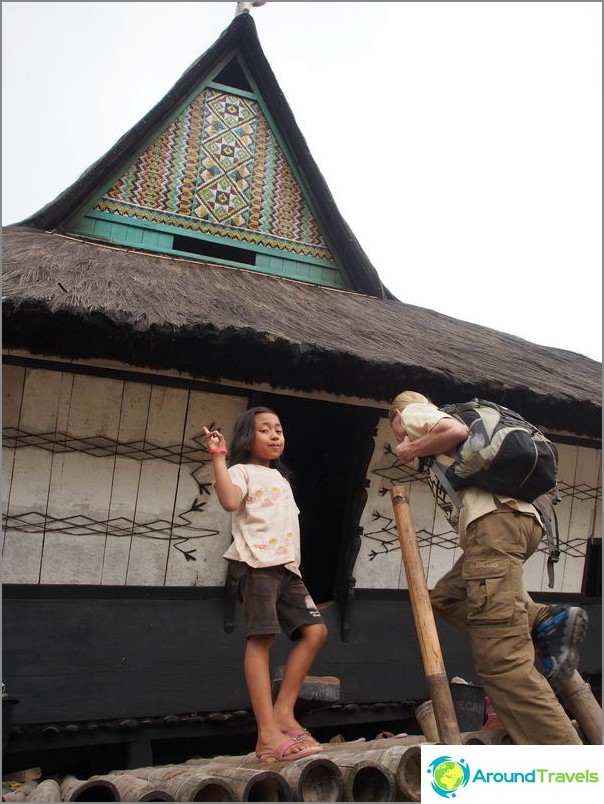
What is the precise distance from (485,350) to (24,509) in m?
3.35

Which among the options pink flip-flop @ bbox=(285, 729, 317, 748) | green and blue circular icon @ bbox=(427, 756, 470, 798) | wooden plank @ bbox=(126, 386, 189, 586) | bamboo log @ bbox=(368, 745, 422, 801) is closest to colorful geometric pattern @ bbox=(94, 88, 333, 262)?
wooden plank @ bbox=(126, 386, 189, 586)

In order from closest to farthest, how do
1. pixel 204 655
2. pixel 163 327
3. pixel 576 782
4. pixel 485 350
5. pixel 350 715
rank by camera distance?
pixel 576 782 → pixel 163 327 → pixel 204 655 → pixel 350 715 → pixel 485 350

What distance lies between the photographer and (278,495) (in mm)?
4168

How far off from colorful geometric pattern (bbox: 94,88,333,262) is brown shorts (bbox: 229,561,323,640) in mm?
3916

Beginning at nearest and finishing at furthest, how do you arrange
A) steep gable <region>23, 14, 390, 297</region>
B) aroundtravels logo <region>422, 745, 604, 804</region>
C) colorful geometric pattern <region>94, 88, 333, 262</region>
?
aroundtravels logo <region>422, 745, 604, 804</region> → steep gable <region>23, 14, 390, 297</region> → colorful geometric pattern <region>94, 88, 333, 262</region>

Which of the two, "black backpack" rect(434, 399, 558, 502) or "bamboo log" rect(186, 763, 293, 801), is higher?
"black backpack" rect(434, 399, 558, 502)

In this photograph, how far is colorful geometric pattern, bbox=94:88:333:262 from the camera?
23.6 feet

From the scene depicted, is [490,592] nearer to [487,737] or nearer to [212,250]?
[487,737]

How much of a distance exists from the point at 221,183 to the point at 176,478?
10.7 ft

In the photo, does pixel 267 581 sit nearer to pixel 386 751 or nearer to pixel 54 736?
pixel 386 751

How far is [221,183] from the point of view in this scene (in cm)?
748

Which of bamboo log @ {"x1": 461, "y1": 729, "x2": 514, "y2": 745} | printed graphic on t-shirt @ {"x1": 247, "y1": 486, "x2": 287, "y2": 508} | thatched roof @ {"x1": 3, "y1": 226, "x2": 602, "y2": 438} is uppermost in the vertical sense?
thatched roof @ {"x1": 3, "y1": 226, "x2": 602, "y2": 438}

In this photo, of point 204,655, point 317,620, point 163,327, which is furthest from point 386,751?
point 163,327

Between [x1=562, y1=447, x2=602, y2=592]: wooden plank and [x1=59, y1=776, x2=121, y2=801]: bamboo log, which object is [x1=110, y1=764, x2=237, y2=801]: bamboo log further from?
[x1=562, y1=447, x2=602, y2=592]: wooden plank
